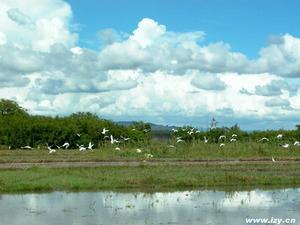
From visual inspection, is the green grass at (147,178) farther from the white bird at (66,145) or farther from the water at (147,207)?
the white bird at (66,145)

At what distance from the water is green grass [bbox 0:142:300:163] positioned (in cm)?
1195

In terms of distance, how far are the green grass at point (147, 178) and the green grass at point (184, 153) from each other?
548 cm

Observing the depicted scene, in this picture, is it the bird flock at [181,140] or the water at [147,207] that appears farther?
the bird flock at [181,140]

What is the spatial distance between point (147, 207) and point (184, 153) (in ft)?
56.1

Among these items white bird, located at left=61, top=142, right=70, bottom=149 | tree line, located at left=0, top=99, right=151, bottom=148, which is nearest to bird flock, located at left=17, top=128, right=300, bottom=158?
white bird, located at left=61, top=142, right=70, bottom=149

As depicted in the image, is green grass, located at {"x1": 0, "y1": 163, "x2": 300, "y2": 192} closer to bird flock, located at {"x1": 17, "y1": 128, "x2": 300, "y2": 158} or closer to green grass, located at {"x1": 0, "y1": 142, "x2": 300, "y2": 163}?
green grass, located at {"x1": 0, "y1": 142, "x2": 300, "y2": 163}

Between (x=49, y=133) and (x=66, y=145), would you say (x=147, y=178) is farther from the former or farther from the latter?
(x=49, y=133)

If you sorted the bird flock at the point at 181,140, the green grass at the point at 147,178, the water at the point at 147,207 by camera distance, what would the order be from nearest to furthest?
1. the water at the point at 147,207
2. the green grass at the point at 147,178
3. the bird flock at the point at 181,140

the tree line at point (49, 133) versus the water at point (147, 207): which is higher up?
the tree line at point (49, 133)

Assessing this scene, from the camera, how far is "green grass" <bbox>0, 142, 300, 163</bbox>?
31.5m

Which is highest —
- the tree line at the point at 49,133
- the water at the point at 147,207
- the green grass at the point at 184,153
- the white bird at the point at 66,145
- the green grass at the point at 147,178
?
the tree line at the point at 49,133

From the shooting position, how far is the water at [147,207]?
46.8 ft

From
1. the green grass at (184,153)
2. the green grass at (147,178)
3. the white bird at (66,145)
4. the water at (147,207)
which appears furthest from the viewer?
the white bird at (66,145)

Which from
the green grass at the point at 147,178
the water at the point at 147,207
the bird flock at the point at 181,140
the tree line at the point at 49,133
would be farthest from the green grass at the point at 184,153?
the water at the point at 147,207
